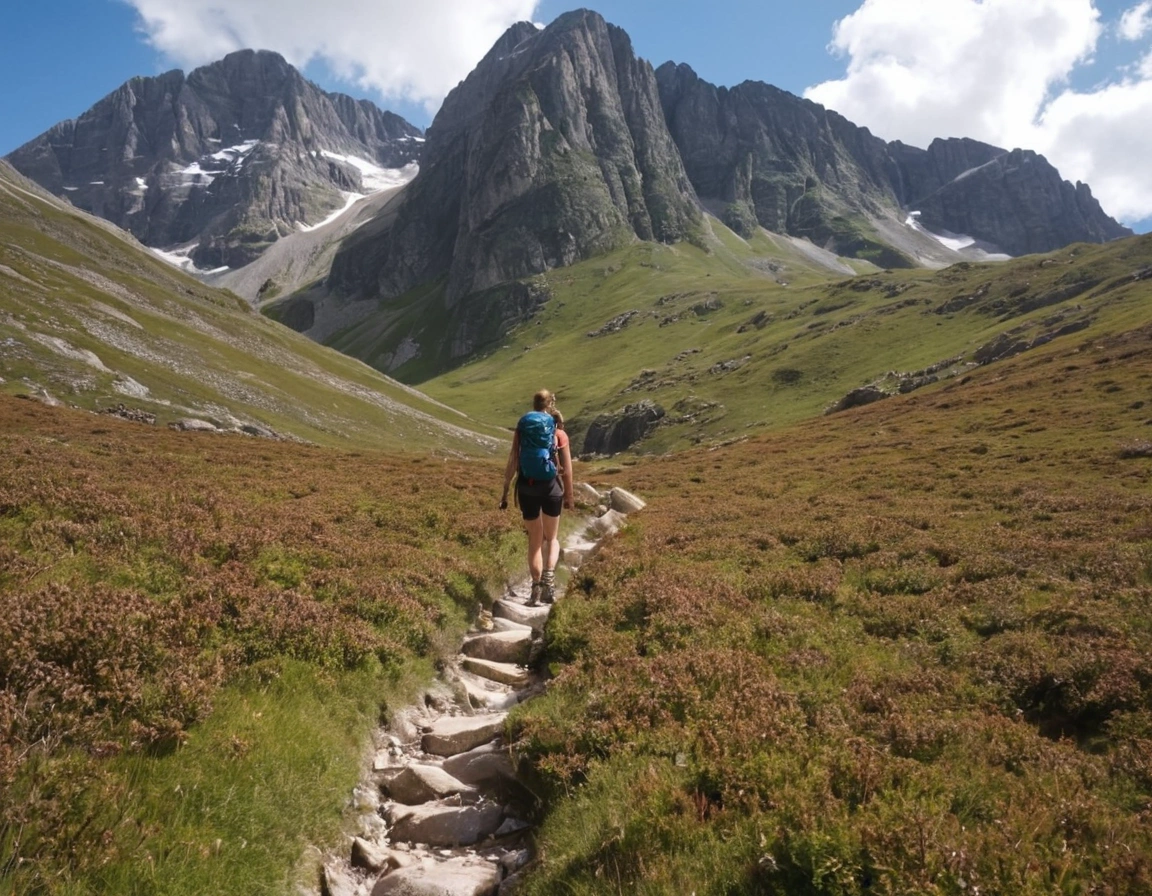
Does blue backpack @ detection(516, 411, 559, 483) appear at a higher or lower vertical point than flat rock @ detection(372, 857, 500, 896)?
higher

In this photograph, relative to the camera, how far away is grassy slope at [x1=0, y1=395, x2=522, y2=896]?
17.4ft

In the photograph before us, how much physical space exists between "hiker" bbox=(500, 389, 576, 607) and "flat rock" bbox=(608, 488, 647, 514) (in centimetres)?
1392

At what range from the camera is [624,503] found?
31078mm

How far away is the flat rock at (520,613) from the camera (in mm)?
15039

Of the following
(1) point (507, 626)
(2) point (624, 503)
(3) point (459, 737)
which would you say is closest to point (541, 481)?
(1) point (507, 626)

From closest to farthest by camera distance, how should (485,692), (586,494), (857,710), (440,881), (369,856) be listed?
1. (440,881)
2. (369,856)
3. (857,710)
4. (485,692)
5. (586,494)

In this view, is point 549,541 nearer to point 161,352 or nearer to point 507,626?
point 507,626

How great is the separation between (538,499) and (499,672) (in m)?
4.45

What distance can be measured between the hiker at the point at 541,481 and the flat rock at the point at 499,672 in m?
3.70

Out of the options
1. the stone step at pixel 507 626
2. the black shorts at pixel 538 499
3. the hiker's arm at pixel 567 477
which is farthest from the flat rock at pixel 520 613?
the hiker's arm at pixel 567 477

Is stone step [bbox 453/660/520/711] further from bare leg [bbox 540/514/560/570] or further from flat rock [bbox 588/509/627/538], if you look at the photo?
flat rock [bbox 588/509/627/538]

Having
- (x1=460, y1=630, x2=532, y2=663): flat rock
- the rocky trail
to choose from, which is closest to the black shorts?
(x1=460, y1=630, x2=532, y2=663): flat rock

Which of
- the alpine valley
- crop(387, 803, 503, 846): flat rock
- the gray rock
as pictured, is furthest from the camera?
crop(387, 803, 503, 846): flat rock

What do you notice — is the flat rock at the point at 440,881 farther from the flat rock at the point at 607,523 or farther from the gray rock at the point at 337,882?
the flat rock at the point at 607,523
